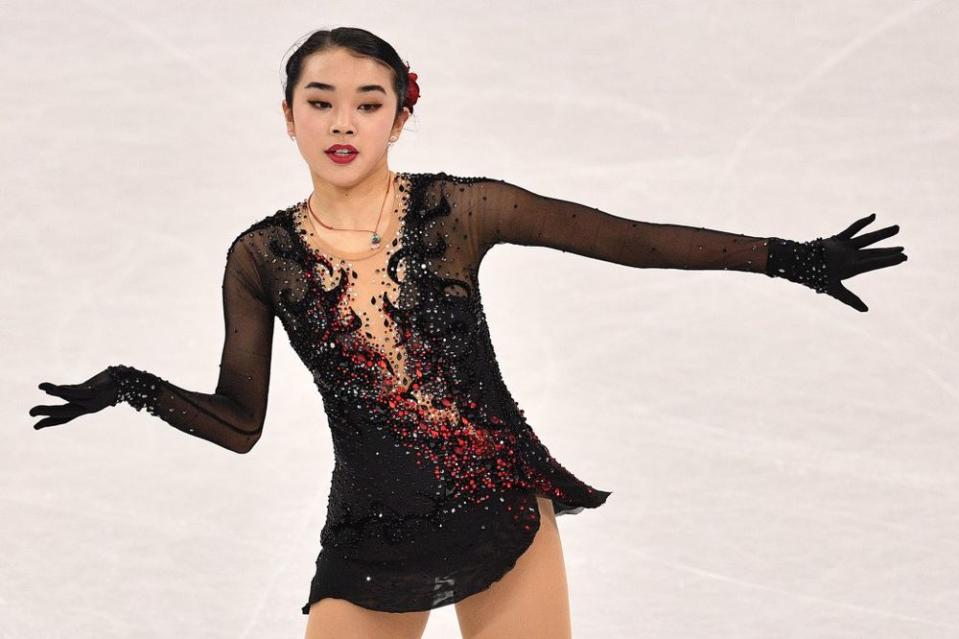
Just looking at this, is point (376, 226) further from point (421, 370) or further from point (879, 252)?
point (879, 252)

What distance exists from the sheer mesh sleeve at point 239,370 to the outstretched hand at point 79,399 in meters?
0.14

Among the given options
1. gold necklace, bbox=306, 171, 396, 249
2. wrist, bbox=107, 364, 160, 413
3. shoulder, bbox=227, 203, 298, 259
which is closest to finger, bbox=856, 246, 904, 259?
gold necklace, bbox=306, 171, 396, 249

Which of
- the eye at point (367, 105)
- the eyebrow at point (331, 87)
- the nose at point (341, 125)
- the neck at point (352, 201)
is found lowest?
the neck at point (352, 201)

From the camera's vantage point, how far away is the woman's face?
3.09 meters

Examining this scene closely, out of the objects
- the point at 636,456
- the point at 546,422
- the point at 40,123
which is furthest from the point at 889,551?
the point at 40,123

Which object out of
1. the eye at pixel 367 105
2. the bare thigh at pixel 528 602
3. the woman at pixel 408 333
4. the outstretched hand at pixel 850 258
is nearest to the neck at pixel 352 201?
the woman at pixel 408 333

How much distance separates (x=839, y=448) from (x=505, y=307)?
49.7 inches

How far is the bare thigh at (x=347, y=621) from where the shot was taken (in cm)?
309

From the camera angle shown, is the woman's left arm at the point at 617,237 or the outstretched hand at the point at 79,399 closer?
the outstretched hand at the point at 79,399

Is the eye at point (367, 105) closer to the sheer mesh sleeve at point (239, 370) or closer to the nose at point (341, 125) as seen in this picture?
the nose at point (341, 125)

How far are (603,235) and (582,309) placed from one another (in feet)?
8.53

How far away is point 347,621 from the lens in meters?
3.10

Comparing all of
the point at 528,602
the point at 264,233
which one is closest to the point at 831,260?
the point at 528,602

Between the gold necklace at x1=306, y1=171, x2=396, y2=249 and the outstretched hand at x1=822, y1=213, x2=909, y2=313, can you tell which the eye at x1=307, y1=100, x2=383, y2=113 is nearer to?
the gold necklace at x1=306, y1=171, x2=396, y2=249
